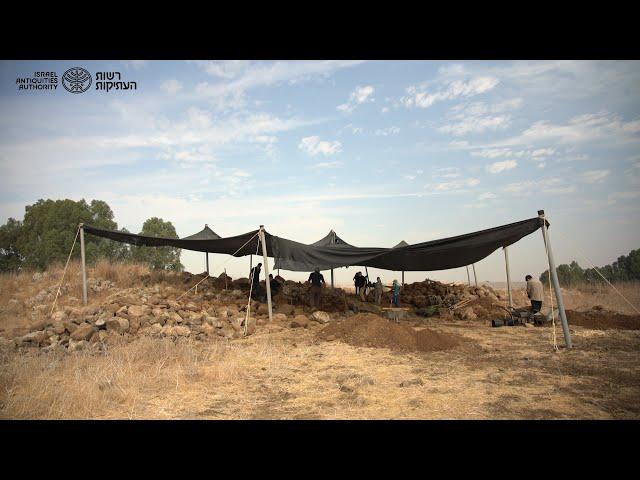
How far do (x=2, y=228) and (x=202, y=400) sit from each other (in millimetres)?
22978

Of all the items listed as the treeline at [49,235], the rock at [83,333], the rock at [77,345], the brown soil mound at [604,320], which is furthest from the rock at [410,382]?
the treeline at [49,235]

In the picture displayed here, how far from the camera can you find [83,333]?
730 cm

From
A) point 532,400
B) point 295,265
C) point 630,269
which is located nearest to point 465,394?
point 532,400

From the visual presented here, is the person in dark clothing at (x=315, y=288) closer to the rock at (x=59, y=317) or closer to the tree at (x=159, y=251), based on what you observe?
the rock at (x=59, y=317)

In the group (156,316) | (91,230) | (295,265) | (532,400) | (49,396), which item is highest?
(91,230)

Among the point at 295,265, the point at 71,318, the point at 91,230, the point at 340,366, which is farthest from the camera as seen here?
the point at 91,230

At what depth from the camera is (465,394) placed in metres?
4.58

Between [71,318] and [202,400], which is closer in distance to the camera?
[202,400]

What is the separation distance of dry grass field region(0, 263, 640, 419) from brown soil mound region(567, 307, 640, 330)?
4.35 feet

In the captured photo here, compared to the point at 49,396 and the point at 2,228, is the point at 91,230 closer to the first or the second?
the point at 49,396

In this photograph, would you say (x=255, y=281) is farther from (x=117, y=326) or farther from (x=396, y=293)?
(x=117, y=326)

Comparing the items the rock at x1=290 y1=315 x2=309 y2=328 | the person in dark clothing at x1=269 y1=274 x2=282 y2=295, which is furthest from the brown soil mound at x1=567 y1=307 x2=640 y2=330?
the person in dark clothing at x1=269 y1=274 x2=282 y2=295

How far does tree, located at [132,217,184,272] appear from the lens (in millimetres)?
23242

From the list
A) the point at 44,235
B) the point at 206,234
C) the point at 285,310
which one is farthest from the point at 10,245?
the point at 285,310
